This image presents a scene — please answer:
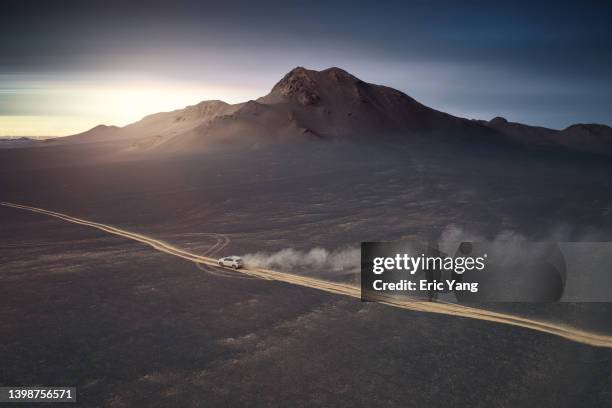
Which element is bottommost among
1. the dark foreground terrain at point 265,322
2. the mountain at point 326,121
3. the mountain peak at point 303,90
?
the dark foreground terrain at point 265,322

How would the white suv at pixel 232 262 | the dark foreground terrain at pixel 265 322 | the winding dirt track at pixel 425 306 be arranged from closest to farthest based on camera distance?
the dark foreground terrain at pixel 265 322, the winding dirt track at pixel 425 306, the white suv at pixel 232 262

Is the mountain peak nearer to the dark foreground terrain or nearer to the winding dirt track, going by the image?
the dark foreground terrain

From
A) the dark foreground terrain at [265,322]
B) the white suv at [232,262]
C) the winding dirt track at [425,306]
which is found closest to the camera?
the dark foreground terrain at [265,322]

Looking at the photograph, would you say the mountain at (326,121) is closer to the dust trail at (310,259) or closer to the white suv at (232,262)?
the dust trail at (310,259)

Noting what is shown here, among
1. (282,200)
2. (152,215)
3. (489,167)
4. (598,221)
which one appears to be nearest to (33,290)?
(152,215)

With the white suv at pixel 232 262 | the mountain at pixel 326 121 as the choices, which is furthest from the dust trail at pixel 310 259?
the mountain at pixel 326 121

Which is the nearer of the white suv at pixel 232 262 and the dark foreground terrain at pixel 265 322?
the dark foreground terrain at pixel 265 322

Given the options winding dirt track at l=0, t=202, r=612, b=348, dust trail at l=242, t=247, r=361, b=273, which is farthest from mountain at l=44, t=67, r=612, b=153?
winding dirt track at l=0, t=202, r=612, b=348
